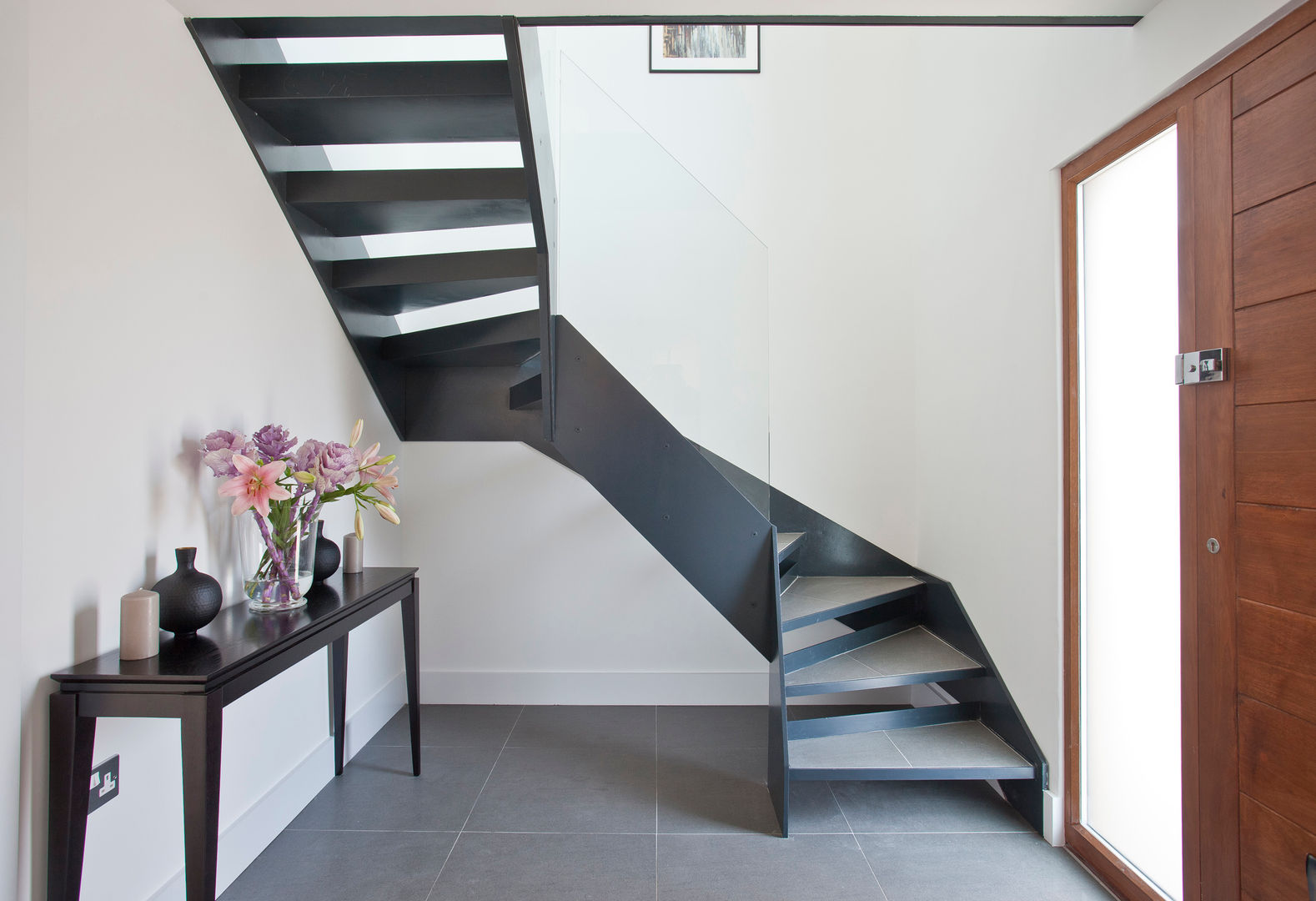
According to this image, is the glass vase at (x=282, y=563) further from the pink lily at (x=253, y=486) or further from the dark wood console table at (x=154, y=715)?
the dark wood console table at (x=154, y=715)

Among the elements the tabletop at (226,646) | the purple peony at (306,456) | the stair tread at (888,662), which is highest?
the purple peony at (306,456)

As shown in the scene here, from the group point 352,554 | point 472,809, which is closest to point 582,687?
point 472,809

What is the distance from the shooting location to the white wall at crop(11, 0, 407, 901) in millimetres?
1484

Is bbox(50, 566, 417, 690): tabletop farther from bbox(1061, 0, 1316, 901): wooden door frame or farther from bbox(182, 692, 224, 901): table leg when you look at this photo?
bbox(1061, 0, 1316, 901): wooden door frame

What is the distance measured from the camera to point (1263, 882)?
Result: 1.55 m

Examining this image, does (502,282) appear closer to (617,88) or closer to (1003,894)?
(617,88)

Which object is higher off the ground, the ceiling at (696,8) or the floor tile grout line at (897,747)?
the ceiling at (696,8)

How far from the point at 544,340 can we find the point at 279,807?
1.93 meters

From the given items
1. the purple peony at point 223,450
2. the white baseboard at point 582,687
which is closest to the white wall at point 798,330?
the white baseboard at point 582,687

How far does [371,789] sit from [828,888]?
1805 mm

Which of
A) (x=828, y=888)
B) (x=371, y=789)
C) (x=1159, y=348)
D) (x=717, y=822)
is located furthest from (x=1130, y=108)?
(x=371, y=789)

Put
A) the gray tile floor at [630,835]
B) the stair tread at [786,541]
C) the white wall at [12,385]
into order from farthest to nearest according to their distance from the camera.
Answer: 1. the stair tread at [786,541]
2. the gray tile floor at [630,835]
3. the white wall at [12,385]

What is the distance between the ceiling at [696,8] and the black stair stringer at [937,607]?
146cm

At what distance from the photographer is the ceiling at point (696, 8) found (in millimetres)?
1746
